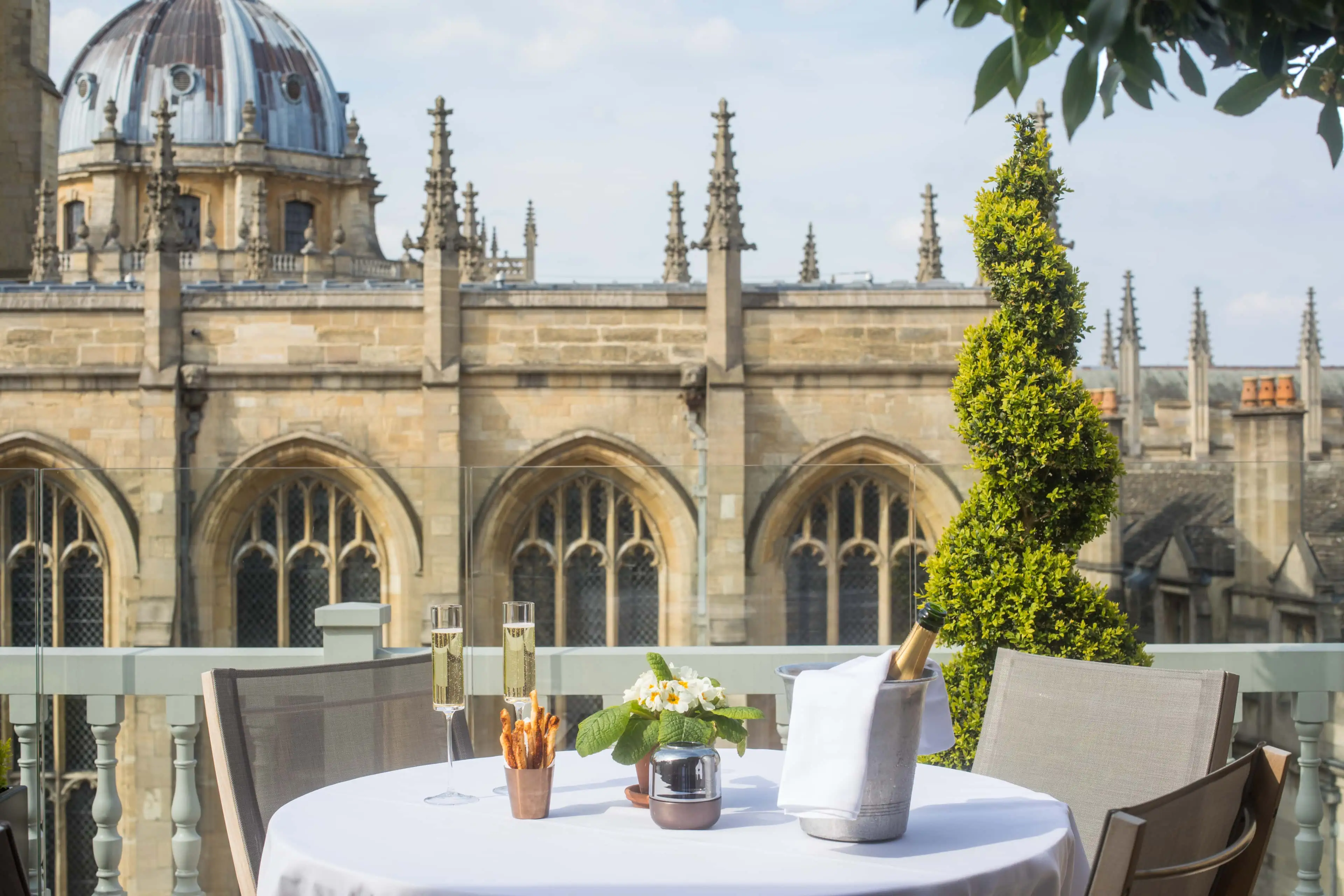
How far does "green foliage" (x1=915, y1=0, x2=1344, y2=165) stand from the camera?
2.13m

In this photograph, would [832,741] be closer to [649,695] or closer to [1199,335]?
[649,695]

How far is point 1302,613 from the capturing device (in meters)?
5.97

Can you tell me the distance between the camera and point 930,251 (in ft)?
55.0

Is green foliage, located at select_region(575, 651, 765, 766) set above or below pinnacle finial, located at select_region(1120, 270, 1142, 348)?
below

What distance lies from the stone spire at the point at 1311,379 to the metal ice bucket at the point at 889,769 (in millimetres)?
27895

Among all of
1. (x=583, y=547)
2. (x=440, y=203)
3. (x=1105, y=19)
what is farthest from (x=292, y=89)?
(x=1105, y=19)

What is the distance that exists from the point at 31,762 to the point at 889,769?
2938mm

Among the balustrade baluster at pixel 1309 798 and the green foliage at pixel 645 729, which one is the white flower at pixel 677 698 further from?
the balustrade baluster at pixel 1309 798

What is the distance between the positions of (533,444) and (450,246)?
2.04 meters

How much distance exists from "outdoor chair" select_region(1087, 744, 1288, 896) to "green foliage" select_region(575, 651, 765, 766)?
721 mm

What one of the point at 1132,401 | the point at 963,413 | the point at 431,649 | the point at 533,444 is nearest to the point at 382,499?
the point at 533,444

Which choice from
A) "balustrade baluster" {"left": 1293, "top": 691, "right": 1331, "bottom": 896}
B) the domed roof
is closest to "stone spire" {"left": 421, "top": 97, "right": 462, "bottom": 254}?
"balustrade baluster" {"left": 1293, "top": 691, "right": 1331, "bottom": 896}

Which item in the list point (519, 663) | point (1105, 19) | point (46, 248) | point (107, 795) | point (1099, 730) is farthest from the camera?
point (46, 248)

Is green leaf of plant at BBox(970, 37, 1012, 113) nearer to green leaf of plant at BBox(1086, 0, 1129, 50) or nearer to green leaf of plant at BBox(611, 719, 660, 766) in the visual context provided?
green leaf of plant at BBox(1086, 0, 1129, 50)
